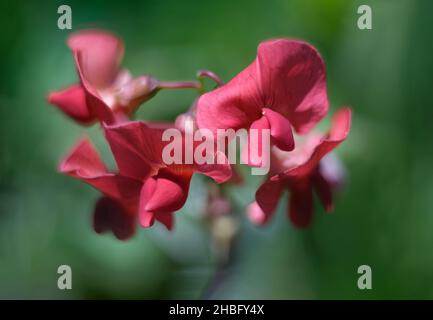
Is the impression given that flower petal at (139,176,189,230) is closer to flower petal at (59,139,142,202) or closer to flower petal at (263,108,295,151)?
flower petal at (59,139,142,202)

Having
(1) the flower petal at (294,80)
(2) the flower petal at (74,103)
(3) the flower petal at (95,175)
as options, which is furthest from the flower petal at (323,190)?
(2) the flower petal at (74,103)

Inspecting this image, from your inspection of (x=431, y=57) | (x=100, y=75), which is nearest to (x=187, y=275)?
(x=100, y=75)

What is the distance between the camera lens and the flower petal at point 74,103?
1.31m

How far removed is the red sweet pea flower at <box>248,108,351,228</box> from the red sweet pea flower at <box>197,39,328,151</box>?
1.8 inches

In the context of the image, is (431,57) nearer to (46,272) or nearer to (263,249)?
(263,249)

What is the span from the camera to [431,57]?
6.13 feet

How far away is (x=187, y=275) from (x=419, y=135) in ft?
2.17

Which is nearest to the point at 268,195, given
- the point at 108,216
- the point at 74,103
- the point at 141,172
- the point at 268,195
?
the point at 268,195

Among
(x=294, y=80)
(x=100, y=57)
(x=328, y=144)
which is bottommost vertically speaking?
(x=328, y=144)

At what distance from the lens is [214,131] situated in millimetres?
1124

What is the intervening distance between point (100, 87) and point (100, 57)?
0.07 m

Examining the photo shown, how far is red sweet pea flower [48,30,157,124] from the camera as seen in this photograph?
1.21m

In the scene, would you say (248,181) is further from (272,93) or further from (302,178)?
(272,93)
